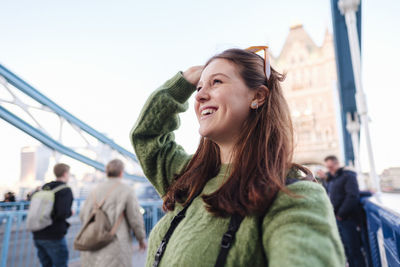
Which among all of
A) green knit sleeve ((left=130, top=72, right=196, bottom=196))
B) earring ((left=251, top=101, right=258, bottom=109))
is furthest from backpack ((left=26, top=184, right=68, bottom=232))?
earring ((left=251, top=101, right=258, bottom=109))

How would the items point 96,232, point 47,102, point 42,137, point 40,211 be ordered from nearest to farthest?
point 96,232 < point 40,211 < point 47,102 < point 42,137

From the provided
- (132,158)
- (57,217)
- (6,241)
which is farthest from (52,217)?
(132,158)

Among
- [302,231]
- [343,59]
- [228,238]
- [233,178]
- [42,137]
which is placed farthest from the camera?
[343,59]

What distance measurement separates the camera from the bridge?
74.4 inches

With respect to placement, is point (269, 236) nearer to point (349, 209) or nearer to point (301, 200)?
point (301, 200)

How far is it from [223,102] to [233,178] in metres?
0.26

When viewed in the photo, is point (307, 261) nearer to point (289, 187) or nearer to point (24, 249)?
point (289, 187)

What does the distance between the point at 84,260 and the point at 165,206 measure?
1.53 meters

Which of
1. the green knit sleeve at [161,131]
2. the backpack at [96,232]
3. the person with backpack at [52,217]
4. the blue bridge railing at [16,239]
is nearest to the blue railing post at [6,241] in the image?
the blue bridge railing at [16,239]

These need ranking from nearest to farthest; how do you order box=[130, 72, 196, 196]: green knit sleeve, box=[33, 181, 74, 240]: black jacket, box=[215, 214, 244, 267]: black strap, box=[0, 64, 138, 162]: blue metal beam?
box=[215, 214, 244, 267]: black strap, box=[130, 72, 196, 196]: green knit sleeve, box=[33, 181, 74, 240]: black jacket, box=[0, 64, 138, 162]: blue metal beam

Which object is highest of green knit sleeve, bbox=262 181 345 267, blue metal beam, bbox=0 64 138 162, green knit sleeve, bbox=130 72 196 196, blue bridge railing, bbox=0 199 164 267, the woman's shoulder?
blue metal beam, bbox=0 64 138 162

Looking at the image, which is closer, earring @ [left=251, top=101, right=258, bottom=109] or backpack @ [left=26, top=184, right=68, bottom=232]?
earring @ [left=251, top=101, right=258, bottom=109]

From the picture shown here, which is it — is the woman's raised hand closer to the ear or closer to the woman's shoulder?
the ear

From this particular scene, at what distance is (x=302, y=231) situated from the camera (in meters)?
0.57
